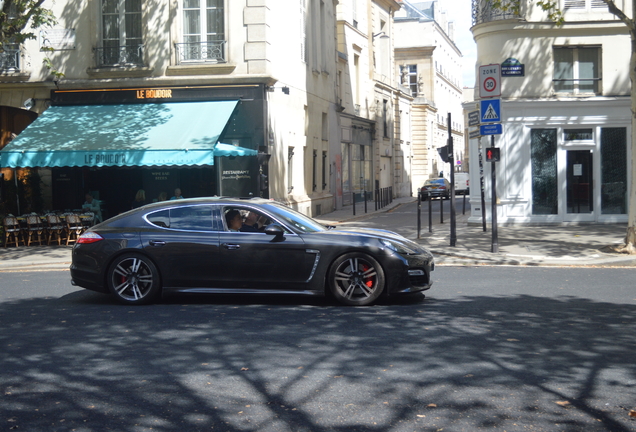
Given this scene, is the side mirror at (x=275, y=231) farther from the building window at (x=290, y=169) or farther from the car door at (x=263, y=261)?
the building window at (x=290, y=169)

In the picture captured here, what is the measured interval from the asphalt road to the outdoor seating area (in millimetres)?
9535

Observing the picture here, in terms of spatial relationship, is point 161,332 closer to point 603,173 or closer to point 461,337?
point 461,337

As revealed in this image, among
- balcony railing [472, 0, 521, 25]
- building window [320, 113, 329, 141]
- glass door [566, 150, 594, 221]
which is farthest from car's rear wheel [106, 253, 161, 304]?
building window [320, 113, 329, 141]

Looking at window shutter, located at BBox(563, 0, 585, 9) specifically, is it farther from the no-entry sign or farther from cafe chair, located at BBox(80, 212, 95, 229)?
cafe chair, located at BBox(80, 212, 95, 229)

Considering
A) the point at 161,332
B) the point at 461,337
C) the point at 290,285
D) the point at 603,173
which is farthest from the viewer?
the point at 603,173

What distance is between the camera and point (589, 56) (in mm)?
22125

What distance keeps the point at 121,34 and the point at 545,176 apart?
13.4m

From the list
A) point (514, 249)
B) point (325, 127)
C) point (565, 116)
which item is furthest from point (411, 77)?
point (514, 249)

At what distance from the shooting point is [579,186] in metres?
21.8

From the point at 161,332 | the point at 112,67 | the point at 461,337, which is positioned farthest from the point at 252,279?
the point at 112,67

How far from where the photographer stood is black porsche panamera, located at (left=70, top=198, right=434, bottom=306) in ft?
30.9

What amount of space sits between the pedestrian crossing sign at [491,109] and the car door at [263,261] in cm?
793

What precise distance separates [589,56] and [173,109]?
12.3 m

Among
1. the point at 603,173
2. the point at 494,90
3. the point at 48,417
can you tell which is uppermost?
the point at 494,90
